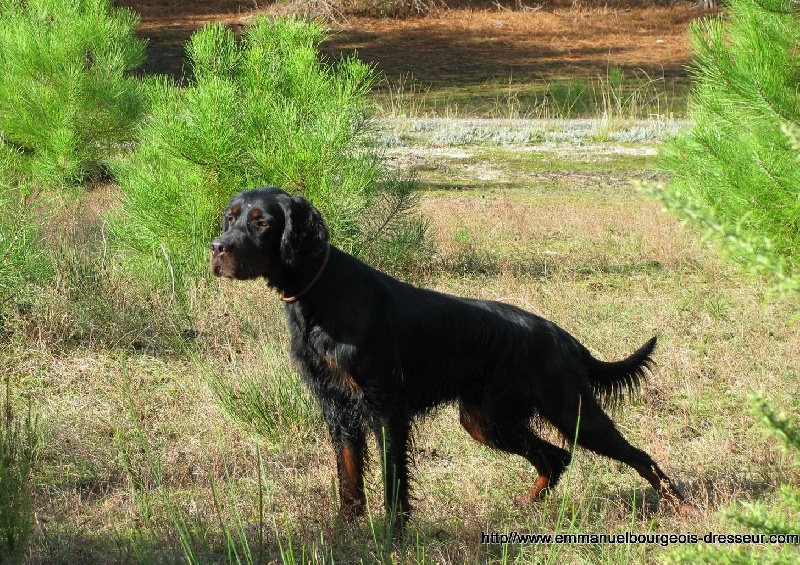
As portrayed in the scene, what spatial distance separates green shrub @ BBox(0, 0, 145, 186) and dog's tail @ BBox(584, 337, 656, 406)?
6.42 metres

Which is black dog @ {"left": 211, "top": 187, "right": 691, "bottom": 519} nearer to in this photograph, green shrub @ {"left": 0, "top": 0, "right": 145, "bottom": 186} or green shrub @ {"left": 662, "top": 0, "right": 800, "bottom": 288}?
green shrub @ {"left": 662, "top": 0, "right": 800, "bottom": 288}

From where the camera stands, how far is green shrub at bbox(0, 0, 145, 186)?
9078 mm

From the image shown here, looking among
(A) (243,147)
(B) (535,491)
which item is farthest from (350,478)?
(A) (243,147)

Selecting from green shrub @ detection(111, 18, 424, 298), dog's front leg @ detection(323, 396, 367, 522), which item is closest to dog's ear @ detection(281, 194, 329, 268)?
dog's front leg @ detection(323, 396, 367, 522)

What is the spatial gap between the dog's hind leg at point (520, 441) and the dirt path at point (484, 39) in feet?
56.0

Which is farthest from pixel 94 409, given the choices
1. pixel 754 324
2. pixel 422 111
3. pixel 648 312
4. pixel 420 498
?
pixel 422 111

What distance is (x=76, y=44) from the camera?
9398 millimetres

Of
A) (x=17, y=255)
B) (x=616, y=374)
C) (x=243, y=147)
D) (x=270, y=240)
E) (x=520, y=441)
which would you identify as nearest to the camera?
(x=270, y=240)

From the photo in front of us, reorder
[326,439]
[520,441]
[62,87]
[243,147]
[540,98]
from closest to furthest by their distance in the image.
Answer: [520,441], [326,439], [243,147], [62,87], [540,98]

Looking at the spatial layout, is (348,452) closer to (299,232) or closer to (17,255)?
(299,232)

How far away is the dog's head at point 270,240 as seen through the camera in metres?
3.69

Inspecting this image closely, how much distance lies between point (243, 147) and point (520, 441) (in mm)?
3411

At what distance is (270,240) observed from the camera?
375 centimetres

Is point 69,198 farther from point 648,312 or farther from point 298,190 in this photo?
point 648,312
